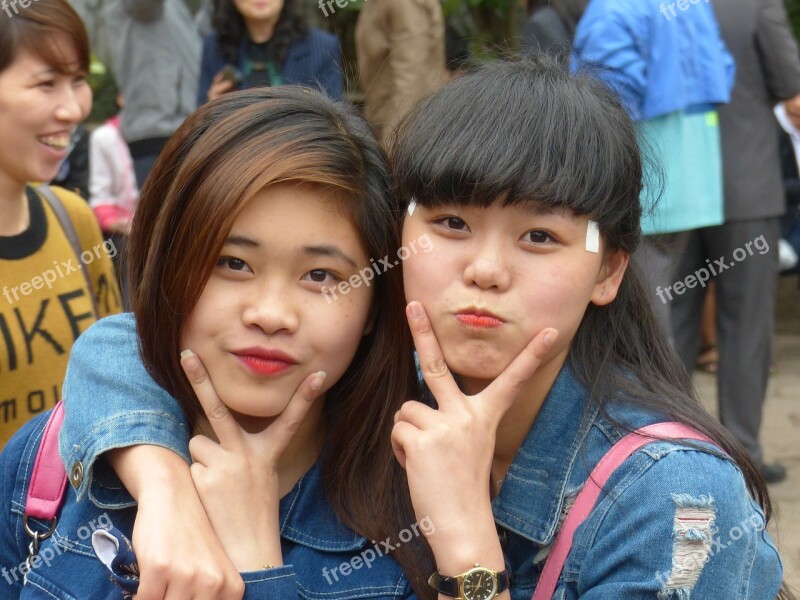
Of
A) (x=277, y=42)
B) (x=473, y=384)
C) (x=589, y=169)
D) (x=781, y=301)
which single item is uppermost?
(x=589, y=169)

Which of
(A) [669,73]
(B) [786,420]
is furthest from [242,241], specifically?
(B) [786,420]

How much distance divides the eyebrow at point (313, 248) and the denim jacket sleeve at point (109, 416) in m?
0.35

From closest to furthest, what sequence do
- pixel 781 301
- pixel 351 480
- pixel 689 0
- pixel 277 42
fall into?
pixel 351 480 < pixel 689 0 < pixel 277 42 < pixel 781 301

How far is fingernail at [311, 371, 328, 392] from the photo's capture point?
1.90 m

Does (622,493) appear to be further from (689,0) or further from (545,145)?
(689,0)

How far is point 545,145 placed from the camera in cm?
185

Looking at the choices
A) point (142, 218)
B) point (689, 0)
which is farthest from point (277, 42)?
point (142, 218)

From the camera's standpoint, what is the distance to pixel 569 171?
1.83 meters

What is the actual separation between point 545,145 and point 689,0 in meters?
2.73

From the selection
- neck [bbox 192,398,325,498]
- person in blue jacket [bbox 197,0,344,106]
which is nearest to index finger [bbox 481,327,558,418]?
neck [bbox 192,398,325,498]

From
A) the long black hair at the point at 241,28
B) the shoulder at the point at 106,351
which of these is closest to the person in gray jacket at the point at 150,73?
the long black hair at the point at 241,28

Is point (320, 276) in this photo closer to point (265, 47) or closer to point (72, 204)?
point (72, 204)

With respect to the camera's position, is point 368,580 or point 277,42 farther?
point 277,42

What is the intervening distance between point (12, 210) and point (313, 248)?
1.46m
